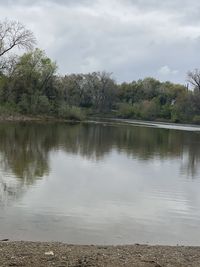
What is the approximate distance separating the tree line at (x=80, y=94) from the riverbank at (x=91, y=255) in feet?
204

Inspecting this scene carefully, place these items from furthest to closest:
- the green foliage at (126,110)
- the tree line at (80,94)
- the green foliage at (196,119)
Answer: the green foliage at (126,110)
the green foliage at (196,119)
the tree line at (80,94)

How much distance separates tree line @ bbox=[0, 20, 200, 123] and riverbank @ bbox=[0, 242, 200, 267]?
62.3 meters

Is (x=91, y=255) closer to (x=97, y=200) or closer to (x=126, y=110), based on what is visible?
(x=97, y=200)

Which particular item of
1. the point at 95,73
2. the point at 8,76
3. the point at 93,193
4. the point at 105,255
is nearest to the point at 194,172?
the point at 93,193

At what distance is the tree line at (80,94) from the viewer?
265ft

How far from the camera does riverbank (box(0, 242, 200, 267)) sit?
7406 mm

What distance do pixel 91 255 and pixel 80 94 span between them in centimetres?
12666

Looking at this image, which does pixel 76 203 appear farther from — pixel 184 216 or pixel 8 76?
pixel 8 76

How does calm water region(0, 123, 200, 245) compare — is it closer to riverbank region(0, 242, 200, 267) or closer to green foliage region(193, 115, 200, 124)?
riverbank region(0, 242, 200, 267)

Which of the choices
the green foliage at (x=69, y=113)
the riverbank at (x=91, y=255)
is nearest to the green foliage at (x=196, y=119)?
the green foliage at (x=69, y=113)

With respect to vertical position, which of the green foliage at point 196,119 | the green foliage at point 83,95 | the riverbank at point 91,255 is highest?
the green foliage at point 83,95

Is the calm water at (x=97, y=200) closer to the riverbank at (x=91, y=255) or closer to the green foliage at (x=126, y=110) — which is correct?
the riverbank at (x=91, y=255)

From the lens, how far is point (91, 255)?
7977 mm

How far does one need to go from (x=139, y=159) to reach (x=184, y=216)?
1496 cm
